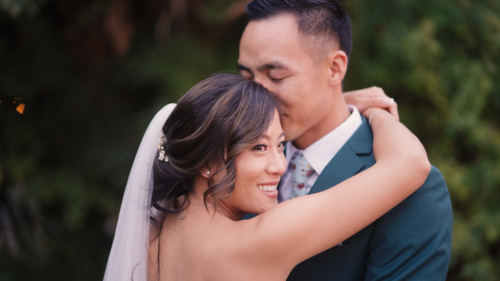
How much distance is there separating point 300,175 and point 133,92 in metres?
3.76

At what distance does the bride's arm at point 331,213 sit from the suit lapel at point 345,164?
24cm

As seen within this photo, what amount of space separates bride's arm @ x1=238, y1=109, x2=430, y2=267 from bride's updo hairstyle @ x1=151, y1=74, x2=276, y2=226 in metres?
0.33

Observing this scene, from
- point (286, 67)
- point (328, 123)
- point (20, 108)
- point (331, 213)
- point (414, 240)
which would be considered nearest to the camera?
point (331, 213)

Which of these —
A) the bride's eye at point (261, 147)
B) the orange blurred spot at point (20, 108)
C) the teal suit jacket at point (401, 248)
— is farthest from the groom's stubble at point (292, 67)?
the orange blurred spot at point (20, 108)

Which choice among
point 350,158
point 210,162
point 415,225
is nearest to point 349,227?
point 415,225

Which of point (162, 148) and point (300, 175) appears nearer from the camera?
point (162, 148)

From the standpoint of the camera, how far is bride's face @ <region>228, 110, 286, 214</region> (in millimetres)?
1844

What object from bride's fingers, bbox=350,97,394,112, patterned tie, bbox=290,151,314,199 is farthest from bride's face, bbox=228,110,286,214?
bride's fingers, bbox=350,97,394,112

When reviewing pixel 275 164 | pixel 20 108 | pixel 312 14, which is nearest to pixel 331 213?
pixel 275 164

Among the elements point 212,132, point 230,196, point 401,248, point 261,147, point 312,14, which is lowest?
point 401,248

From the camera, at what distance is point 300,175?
234 centimetres

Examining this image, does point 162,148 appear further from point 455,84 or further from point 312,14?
point 455,84

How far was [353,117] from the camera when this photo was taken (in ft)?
7.72

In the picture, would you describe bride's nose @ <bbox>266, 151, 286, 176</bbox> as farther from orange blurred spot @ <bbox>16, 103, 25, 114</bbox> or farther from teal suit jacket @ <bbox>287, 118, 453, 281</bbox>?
orange blurred spot @ <bbox>16, 103, 25, 114</bbox>
